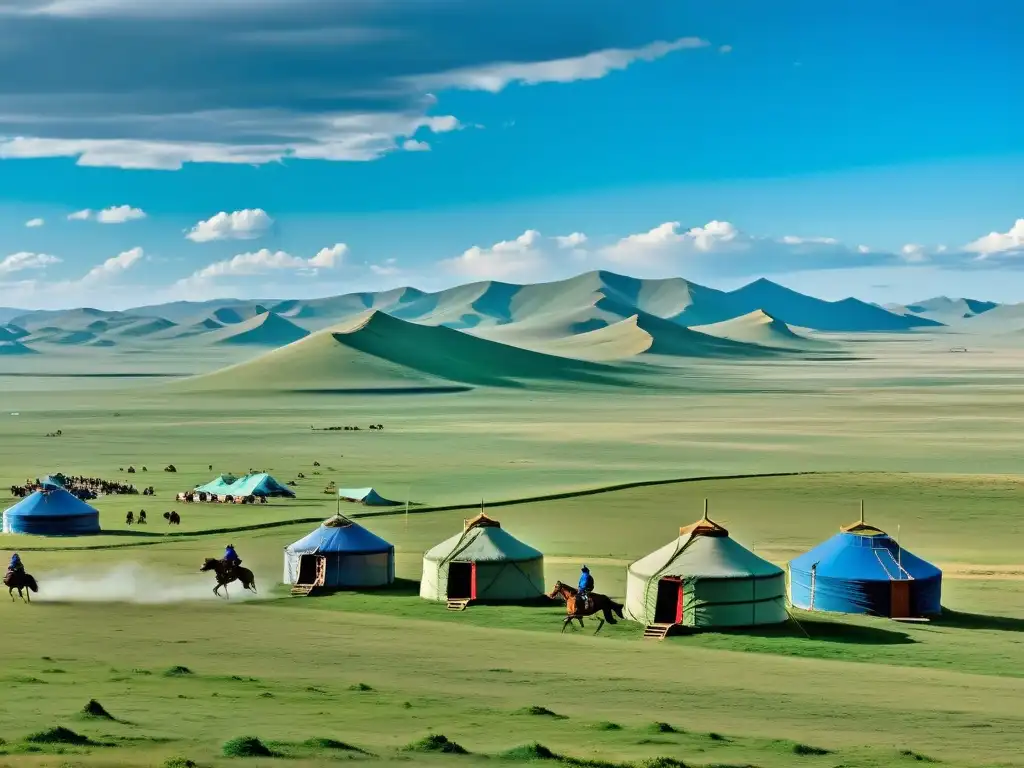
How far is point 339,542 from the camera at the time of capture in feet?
121

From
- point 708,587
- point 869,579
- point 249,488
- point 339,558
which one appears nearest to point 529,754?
point 708,587

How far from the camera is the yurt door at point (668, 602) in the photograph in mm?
31312

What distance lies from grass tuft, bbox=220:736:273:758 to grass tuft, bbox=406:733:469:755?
191cm

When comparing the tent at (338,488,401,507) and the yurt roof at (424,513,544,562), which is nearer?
the yurt roof at (424,513,544,562)

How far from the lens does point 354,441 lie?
97188 millimetres

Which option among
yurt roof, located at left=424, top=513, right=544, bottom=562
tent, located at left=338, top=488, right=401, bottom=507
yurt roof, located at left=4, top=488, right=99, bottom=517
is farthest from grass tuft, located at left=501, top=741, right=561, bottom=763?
tent, located at left=338, top=488, right=401, bottom=507

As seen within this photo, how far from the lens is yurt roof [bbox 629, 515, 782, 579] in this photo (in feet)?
103

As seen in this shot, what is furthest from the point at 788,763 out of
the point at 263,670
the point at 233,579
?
the point at 233,579

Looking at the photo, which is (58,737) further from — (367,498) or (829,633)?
(367,498)

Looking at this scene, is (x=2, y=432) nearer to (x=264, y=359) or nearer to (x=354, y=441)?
(x=354, y=441)

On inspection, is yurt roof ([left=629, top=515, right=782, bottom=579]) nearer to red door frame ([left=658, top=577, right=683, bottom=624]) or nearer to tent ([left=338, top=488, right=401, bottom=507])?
red door frame ([left=658, top=577, right=683, bottom=624])

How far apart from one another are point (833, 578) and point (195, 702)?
1695 centimetres

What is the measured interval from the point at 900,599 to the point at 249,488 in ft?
112

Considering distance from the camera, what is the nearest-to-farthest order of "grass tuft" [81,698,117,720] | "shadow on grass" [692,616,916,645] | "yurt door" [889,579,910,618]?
"grass tuft" [81,698,117,720] → "shadow on grass" [692,616,916,645] → "yurt door" [889,579,910,618]
